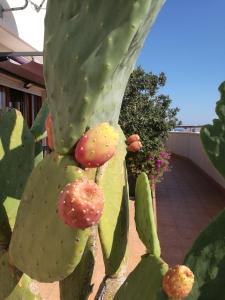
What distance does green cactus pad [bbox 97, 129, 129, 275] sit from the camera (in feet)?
4.23

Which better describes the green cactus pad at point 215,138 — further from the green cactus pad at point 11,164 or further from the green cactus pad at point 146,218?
the green cactus pad at point 11,164

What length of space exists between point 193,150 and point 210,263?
13798mm

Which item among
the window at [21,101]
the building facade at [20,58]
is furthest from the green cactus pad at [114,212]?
the window at [21,101]

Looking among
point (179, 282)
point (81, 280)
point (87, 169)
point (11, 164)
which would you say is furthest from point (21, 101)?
point (179, 282)

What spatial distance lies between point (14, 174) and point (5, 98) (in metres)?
5.40

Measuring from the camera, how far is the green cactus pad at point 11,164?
5.29 feet

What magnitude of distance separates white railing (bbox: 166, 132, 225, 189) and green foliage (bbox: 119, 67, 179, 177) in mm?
1660

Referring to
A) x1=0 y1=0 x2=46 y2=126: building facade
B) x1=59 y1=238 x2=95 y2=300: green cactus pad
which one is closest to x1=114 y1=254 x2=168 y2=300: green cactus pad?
x1=59 y1=238 x2=95 y2=300: green cactus pad

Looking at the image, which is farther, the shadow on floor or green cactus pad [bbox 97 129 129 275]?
the shadow on floor

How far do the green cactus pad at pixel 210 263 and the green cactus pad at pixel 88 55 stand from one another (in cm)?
55

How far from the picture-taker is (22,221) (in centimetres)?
129

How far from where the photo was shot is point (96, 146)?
3.64 ft

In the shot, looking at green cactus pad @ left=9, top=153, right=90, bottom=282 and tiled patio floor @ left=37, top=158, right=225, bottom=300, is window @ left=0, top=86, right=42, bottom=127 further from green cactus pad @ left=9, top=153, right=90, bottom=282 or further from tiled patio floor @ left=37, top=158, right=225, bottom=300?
green cactus pad @ left=9, top=153, right=90, bottom=282

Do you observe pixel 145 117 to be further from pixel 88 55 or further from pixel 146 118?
pixel 88 55
